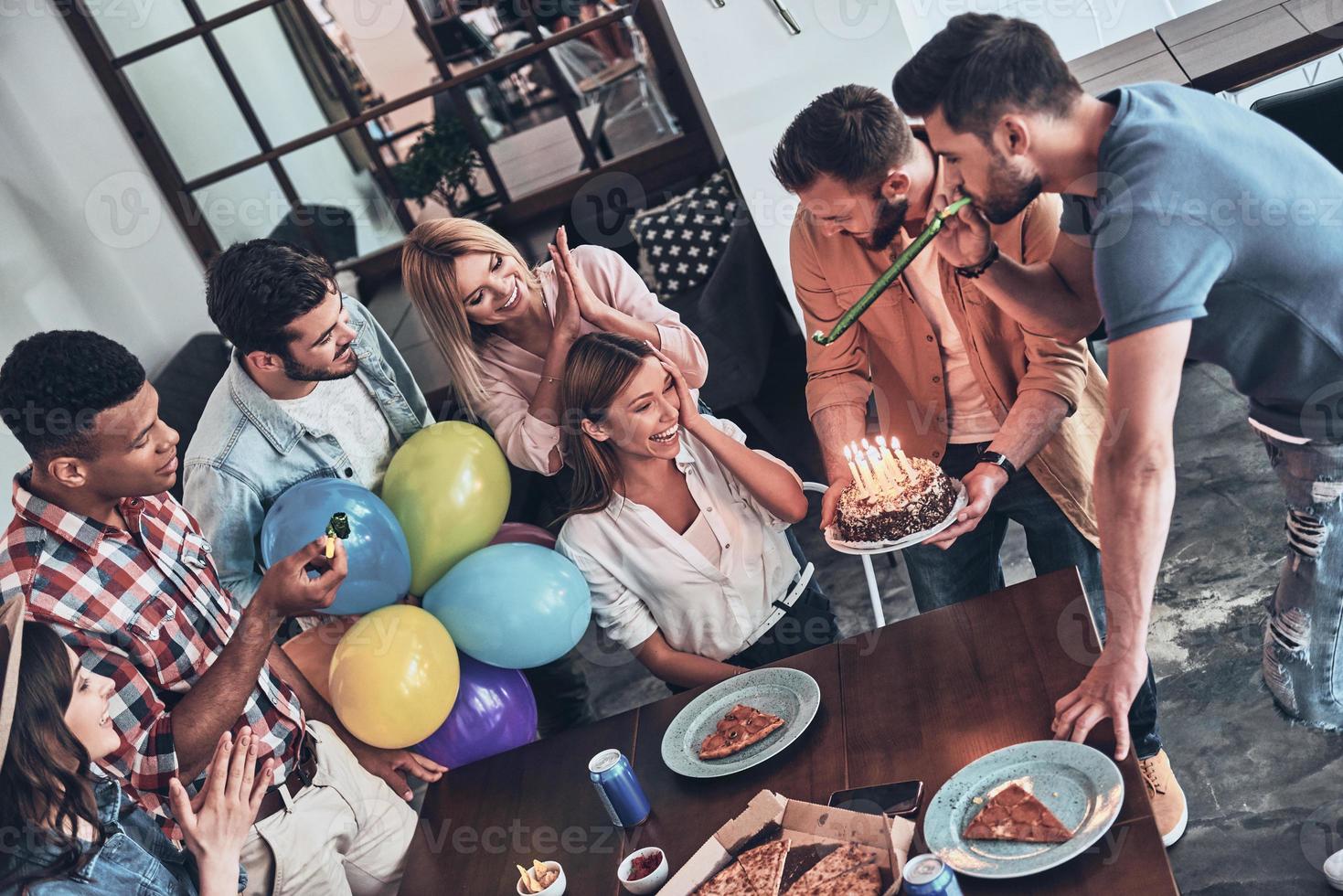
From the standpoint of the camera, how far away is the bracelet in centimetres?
188

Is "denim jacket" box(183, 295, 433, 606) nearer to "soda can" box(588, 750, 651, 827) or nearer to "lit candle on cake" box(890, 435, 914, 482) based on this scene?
"soda can" box(588, 750, 651, 827)

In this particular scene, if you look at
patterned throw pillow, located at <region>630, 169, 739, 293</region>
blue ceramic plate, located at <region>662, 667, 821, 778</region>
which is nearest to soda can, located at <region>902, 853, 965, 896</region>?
blue ceramic plate, located at <region>662, 667, 821, 778</region>

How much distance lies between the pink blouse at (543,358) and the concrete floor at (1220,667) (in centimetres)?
116

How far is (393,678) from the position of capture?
2199 millimetres

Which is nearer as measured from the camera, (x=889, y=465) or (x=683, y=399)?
(x=889, y=465)

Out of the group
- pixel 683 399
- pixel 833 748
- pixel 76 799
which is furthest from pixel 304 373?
pixel 833 748

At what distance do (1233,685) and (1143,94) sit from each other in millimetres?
1597

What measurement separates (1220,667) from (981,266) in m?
1.34

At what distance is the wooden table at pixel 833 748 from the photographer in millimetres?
1716

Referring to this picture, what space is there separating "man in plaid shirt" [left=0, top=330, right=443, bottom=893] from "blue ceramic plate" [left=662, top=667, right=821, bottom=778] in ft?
2.20

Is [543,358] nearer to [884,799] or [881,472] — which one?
[881,472]
